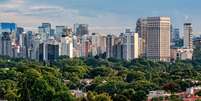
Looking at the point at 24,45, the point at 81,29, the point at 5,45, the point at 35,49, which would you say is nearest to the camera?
the point at 35,49

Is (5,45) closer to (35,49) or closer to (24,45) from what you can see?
(24,45)

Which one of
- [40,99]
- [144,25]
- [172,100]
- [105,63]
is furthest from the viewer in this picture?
[144,25]

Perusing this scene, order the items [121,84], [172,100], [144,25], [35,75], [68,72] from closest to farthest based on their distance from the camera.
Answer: [172,100]
[35,75]
[121,84]
[68,72]
[144,25]

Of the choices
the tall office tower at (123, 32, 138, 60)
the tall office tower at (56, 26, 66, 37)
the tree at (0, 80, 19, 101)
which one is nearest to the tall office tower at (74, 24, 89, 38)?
the tall office tower at (56, 26, 66, 37)

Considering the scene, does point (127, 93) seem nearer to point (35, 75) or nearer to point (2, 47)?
point (35, 75)

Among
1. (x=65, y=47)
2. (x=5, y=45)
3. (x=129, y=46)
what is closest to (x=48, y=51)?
(x=65, y=47)

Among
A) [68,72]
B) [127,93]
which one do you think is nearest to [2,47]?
[68,72]
